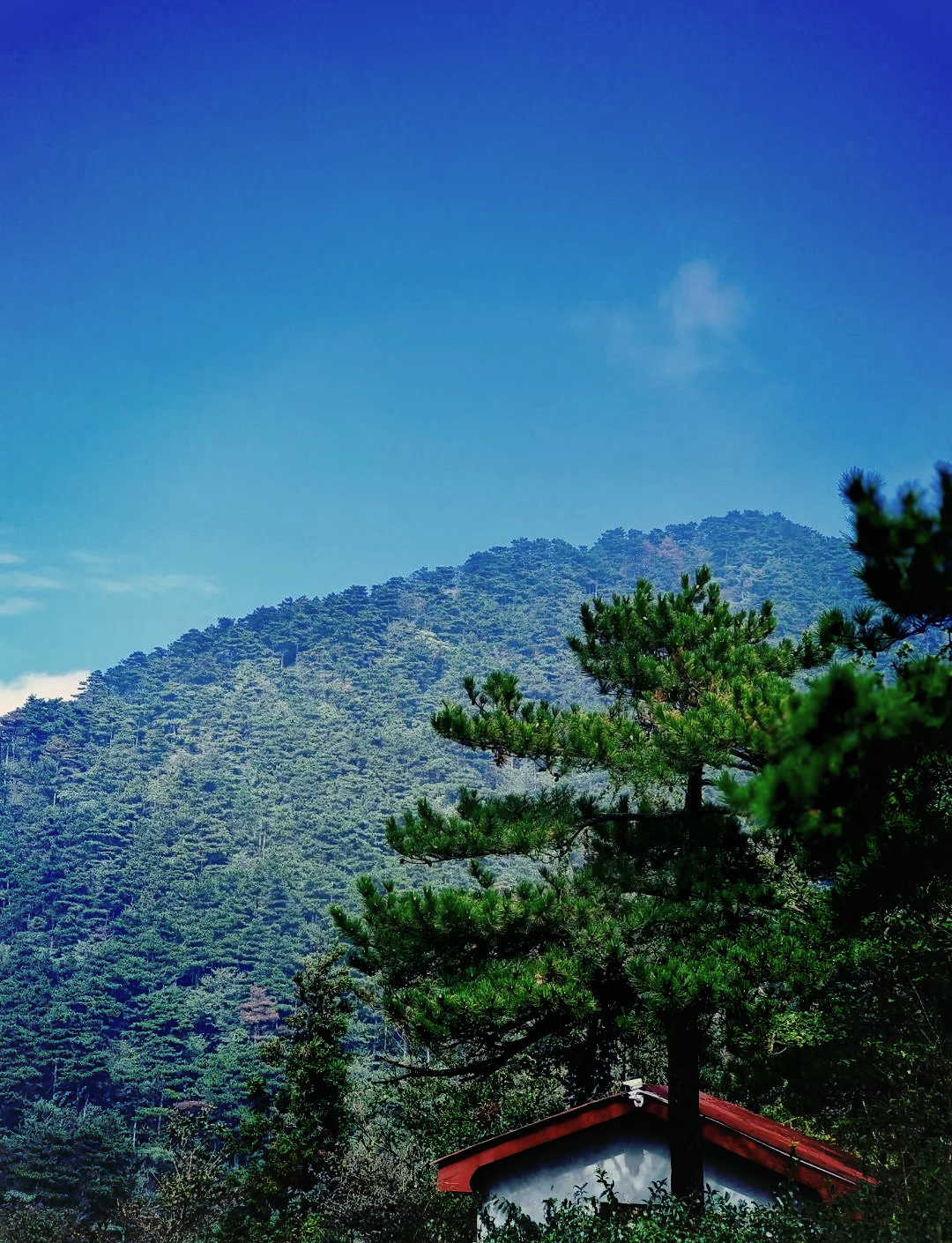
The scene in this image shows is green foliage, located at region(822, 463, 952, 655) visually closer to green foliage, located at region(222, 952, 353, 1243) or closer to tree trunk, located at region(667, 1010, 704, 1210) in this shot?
tree trunk, located at region(667, 1010, 704, 1210)

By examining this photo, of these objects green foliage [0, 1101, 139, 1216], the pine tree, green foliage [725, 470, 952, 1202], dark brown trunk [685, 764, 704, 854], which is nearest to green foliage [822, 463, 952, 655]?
green foliage [725, 470, 952, 1202]

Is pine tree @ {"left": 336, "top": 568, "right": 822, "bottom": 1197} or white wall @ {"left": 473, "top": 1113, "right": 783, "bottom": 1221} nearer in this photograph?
pine tree @ {"left": 336, "top": 568, "right": 822, "bottom": 1197}

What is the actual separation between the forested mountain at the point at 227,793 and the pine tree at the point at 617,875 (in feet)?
6.32

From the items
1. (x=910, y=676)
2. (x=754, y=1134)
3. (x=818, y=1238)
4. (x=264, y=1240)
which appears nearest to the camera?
(x=910, y=676)

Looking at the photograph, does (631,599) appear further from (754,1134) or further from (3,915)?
(3,915)

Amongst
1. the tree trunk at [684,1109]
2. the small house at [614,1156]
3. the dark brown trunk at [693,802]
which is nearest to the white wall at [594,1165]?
the small house at [614,1156]

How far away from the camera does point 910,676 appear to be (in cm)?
400

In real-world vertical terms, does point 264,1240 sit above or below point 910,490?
below

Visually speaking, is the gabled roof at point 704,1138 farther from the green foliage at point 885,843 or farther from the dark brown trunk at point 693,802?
the dark brown trunk at point 693,802

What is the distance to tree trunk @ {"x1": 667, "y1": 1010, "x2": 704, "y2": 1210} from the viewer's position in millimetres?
8359

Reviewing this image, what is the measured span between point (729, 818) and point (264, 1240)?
479 inches

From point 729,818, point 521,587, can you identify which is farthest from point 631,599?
point 521,587

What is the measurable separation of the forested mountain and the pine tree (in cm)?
193

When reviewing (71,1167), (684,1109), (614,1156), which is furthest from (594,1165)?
(71,1167)
